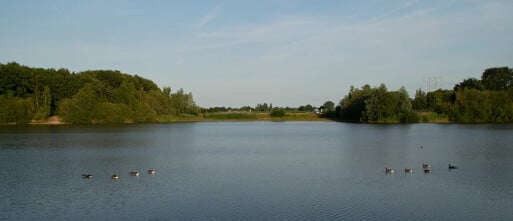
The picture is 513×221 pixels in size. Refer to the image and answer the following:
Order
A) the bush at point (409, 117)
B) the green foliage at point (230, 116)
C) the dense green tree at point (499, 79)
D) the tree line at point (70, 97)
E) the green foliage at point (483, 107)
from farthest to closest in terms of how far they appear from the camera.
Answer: the green foliage at point (230, 116), the dense green tree at point (499, 79), the green foliage at point (483, 107), the bush at point (409, 117), the tree line at point (70, 97)

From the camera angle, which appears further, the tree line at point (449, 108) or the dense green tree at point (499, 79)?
the dense green tree at point (499, 79)

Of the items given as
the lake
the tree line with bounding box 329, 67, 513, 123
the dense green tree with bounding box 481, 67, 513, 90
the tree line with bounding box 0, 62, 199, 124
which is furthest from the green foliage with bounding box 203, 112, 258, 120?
the lake

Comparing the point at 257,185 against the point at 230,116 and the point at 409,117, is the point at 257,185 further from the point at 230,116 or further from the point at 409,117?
the point at 230,116

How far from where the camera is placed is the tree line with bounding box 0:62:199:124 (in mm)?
86312

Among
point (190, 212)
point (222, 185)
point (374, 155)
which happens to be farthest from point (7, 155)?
point (374, 155)

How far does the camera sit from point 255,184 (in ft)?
75.8

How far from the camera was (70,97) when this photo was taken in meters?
92.7

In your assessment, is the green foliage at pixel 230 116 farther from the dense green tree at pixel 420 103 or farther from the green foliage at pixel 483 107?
the green foliage at pixel 483 107

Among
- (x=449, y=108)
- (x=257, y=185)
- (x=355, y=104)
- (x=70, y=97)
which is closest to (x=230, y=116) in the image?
(x=355, y=104)

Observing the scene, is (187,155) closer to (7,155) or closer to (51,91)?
(7,155)

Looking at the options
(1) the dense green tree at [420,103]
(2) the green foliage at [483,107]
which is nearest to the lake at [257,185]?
(2) the green foliage at [483,107]

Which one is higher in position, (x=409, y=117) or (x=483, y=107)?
(x=483, y=107)

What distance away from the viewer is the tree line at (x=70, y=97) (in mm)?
86312

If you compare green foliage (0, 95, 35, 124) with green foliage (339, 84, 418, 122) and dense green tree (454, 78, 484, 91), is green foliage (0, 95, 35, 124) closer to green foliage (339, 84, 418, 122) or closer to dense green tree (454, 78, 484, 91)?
green foliage (339, 84, 418, 122)
